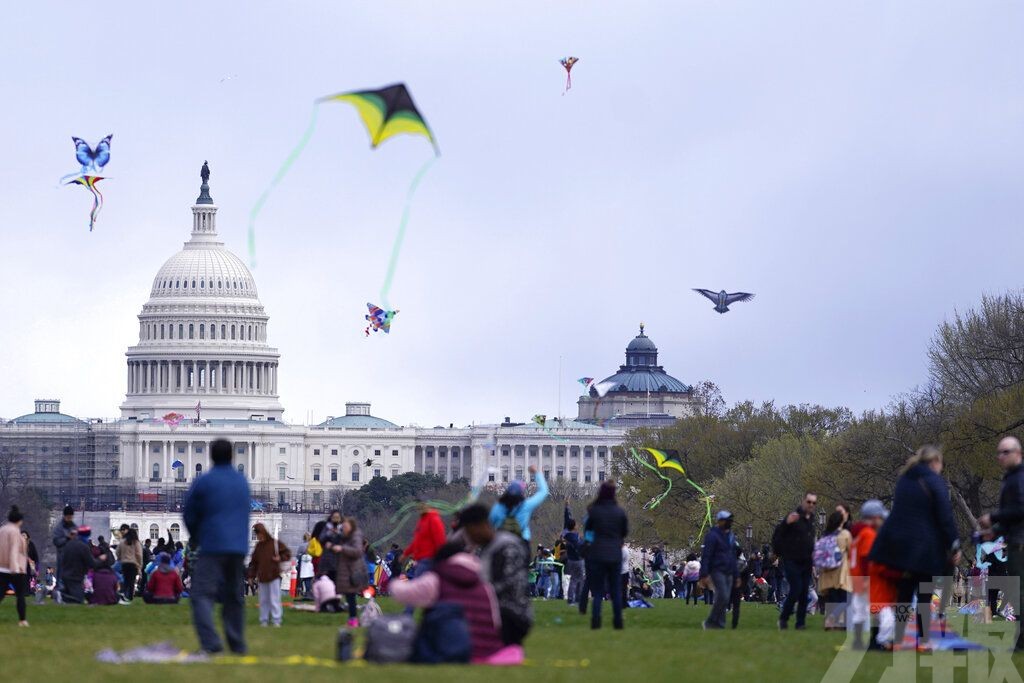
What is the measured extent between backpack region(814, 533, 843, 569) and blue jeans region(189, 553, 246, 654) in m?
10.2

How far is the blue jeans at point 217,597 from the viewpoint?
22578mm

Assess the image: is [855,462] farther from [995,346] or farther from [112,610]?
[112,610]

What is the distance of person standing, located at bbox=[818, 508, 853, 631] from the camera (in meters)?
30.6

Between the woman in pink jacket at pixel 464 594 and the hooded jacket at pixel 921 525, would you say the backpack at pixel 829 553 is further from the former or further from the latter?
the woman in pink jacket at pixel 464 594

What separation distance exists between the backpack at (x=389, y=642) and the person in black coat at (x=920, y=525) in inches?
198

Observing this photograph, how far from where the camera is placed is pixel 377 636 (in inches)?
833

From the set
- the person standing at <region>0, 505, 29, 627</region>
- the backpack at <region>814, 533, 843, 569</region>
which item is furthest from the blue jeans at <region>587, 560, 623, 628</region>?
the person standing at <region>0, 505, 29, 627</region>

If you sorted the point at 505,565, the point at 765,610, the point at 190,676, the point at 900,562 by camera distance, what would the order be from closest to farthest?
1. the point at 190,676
2. the point at 505,565
3. the point at 900,562
4. the point at 765,610

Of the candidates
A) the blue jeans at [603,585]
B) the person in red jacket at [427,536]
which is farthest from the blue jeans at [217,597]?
the blue jeans at [603,585]

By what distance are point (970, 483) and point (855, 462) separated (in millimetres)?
5407

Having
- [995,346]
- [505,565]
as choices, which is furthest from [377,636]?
[995,346]

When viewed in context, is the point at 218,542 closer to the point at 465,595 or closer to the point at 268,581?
the point at 465,595

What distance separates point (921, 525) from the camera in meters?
24.0

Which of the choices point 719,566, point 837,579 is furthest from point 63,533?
point 837,579
